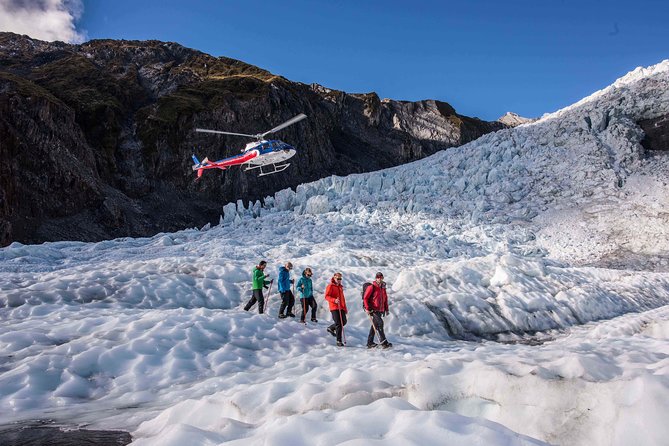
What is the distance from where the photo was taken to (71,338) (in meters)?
8.27

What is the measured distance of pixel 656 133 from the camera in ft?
114

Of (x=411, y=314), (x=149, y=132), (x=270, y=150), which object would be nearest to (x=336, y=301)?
(x=411, y=314)

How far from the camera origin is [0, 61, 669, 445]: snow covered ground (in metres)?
3.36

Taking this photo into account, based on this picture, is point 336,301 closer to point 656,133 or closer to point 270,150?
point 270,150

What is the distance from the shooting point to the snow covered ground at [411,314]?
3355mm

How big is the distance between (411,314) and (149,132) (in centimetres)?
5285

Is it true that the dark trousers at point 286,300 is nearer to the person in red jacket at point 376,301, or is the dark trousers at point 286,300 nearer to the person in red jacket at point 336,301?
the person in red jacket at point 336,301

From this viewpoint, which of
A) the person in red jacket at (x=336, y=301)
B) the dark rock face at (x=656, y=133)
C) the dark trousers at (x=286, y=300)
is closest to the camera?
the person in red jacket at (x=336, y=301)

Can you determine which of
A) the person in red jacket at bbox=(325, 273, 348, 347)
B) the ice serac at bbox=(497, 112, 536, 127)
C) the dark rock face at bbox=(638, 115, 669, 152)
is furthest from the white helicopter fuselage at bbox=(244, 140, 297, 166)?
the ice serac at bbox=(497, 112, 536, 127)

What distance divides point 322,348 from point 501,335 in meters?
6.59

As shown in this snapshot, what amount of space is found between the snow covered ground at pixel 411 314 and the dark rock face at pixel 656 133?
0.85 m

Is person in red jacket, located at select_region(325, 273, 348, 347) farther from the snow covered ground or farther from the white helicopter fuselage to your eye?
the white helicopter fuselage

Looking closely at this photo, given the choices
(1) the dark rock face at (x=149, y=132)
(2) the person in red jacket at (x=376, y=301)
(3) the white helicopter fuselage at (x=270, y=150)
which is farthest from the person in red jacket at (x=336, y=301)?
(1) the dark rock face at (x=149, y=132)

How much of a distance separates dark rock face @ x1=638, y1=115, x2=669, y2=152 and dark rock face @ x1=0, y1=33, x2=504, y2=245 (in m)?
44.1
